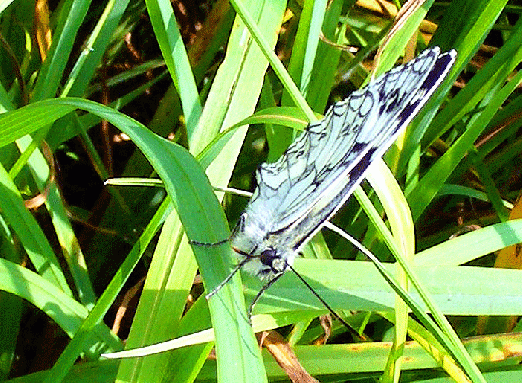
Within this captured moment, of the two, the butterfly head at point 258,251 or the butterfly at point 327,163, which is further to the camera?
the butterfly head at point 258,251

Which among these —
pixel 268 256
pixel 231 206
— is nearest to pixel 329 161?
pixel 268 256

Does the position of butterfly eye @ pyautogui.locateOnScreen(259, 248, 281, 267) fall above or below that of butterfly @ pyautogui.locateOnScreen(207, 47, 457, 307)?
below

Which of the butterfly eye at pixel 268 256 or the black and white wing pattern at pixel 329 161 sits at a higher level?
the black and white wing pattern at pixel 329 161

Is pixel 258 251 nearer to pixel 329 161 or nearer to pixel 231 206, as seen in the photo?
pixel 329 161

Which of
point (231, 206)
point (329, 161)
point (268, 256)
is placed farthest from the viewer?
point (231, 206)

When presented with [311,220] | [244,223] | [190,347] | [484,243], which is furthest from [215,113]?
[484,243]

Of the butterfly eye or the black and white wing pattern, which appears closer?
the black and white wing pattern
